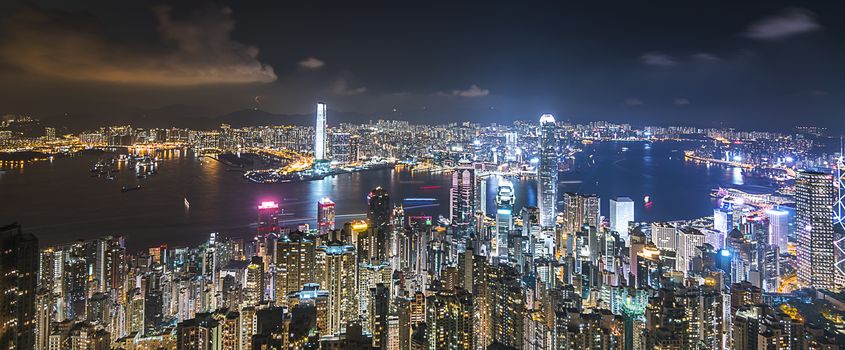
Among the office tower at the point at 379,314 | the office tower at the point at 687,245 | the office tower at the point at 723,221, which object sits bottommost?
the office tower at the point at 379,314

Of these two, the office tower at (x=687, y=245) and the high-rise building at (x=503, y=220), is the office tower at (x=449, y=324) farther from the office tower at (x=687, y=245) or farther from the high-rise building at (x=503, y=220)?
the office tower at (x=687, y=245)

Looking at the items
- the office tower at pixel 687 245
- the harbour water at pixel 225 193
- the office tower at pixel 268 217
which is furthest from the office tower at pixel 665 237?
the office tower at pixel 268 217

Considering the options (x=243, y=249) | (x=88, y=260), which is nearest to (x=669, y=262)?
(x=243, y=249)

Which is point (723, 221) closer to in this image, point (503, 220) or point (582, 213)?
point (582, 213)

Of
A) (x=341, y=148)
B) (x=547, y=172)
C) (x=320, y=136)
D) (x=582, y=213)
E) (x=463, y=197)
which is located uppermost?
(x=320, y=136)

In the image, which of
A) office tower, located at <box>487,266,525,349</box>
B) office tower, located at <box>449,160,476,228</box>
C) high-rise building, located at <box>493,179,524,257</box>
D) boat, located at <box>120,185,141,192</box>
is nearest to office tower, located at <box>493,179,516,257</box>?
high-rise building, located at <box>493,179,524,257</box>

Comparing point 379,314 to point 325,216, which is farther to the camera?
point 325,216

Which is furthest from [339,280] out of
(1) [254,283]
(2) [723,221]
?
(2) [723,221]
